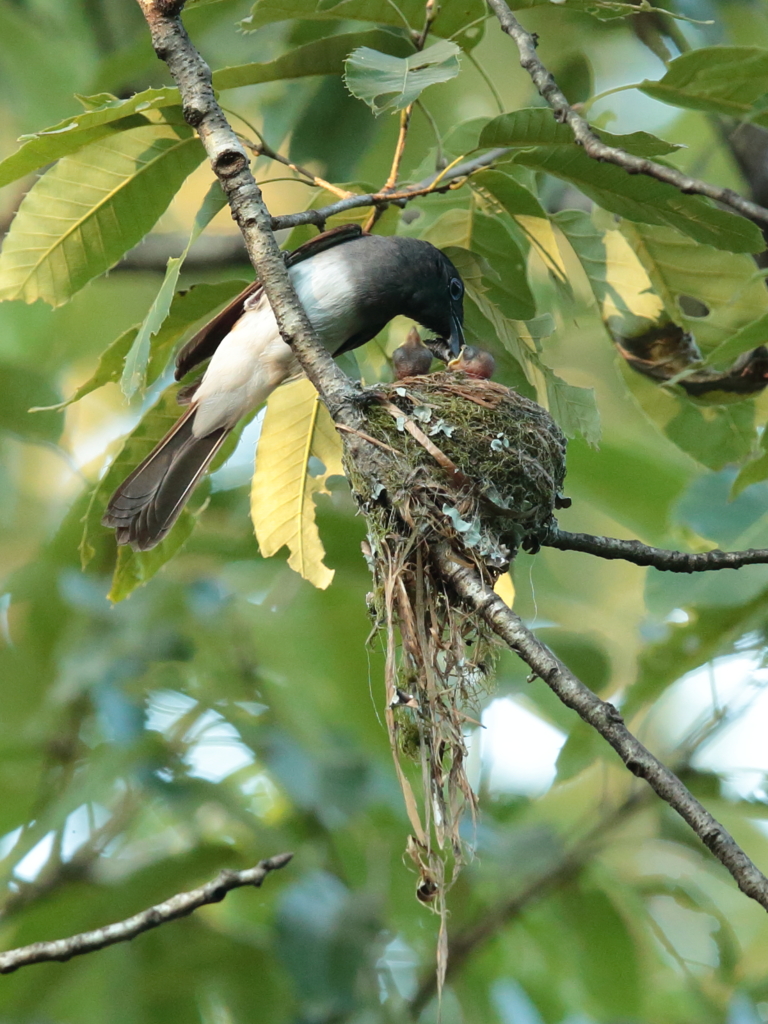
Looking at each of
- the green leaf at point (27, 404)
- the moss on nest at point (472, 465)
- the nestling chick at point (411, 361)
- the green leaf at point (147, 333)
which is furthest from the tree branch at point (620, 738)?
the green leaf at point (27, 404)

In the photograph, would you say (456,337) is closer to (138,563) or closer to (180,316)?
(180,316)

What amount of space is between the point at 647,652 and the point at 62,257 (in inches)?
90.9

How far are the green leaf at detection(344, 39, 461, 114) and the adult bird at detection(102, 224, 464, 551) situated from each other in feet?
3.49

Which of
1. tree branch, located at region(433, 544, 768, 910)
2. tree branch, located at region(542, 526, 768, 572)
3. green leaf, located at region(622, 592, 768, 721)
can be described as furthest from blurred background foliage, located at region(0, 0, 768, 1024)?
tree branch, located at region(433, 544, 768, 910)

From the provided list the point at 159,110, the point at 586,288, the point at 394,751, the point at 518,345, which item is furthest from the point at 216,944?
the point at 586,288

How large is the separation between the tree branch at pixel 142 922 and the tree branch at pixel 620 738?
0.92 metres

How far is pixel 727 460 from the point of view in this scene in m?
4.02

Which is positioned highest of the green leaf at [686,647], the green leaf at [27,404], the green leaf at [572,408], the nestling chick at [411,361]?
the green leaf at [27,404]

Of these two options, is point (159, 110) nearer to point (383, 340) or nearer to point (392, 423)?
point (392, 423)

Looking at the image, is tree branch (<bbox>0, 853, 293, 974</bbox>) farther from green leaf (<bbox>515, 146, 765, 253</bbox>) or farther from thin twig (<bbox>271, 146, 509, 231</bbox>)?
green leaf (<bbox>515, 146, 765, 253</bbox>)

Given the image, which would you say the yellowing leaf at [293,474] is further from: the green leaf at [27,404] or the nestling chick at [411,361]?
the green leaf at [27,404]

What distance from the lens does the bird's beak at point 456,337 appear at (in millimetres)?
4371

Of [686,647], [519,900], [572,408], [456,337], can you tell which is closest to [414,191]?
[572,408]

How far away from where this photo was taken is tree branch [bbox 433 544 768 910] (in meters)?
1.76
